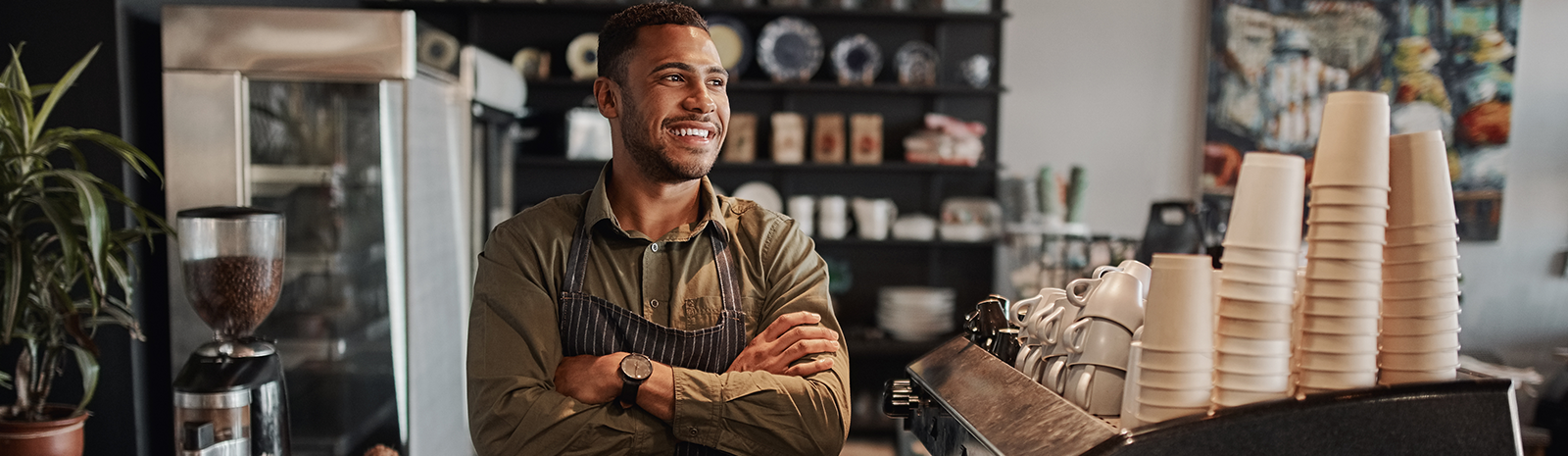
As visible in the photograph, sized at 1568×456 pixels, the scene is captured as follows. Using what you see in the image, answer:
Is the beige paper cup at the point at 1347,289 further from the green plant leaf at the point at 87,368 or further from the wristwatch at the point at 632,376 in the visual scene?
the green plant leaf at the point at 87,368

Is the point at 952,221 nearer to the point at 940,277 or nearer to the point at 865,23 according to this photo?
the point at 940,277

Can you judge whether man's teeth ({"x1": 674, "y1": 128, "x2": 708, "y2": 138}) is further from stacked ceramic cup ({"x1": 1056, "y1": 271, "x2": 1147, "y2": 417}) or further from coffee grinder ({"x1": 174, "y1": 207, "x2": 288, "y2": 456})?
coffee grinder ({"x1": 174, "y1": 207, "x2": 288, "y2": 456})

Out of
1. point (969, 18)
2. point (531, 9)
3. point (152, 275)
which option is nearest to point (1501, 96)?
point (969, 18)

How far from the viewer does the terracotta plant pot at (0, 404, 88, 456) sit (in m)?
2.01

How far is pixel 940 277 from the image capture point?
16.0 feet

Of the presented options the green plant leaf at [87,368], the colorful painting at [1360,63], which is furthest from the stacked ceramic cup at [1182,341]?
the colorful painting at [1360,63]

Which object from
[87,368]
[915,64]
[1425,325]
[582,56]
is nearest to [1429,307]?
[1425,325]

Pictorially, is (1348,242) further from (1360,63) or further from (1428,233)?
(1360,63)

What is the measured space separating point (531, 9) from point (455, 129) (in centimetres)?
138

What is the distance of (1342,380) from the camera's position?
94cm

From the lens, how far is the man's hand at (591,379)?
4.83 feet

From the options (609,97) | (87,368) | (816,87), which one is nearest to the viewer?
(609,97)

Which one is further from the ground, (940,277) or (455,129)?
(455,129)

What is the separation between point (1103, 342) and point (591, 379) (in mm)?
753
